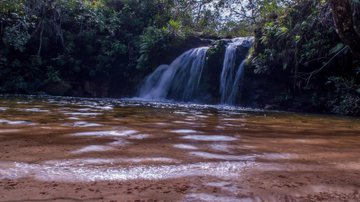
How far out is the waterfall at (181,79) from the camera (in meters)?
13.4

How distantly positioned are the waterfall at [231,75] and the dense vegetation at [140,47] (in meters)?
0.55

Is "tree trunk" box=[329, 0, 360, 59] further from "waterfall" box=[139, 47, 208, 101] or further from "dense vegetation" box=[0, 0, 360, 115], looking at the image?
"waterfall" box=[139, 47, 208, 101]

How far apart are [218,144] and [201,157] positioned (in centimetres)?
58

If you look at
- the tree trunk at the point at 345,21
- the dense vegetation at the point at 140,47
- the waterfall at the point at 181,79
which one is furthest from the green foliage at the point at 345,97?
the tree trunk at the point at 345,21

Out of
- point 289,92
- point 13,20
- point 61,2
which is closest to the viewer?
point 289,92

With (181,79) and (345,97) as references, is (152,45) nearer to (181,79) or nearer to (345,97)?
(181,79)

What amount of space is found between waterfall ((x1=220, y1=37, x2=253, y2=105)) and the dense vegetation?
0.55 meters

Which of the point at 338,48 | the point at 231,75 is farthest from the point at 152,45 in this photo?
the point at 338,48

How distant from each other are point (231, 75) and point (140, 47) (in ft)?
16.9

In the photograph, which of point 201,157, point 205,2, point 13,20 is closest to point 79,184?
point 201,157

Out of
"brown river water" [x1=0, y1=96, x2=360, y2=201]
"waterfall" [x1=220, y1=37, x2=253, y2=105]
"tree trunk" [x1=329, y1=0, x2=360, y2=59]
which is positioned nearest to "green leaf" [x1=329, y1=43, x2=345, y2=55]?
"waterfall" [x1=220, y1=37, x2=253, y2=105]

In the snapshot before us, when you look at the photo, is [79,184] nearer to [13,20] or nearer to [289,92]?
[289,92]

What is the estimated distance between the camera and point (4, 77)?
14.9 metres

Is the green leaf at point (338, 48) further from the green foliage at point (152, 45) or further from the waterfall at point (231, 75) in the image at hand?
the green foliage at point (152, 45)
